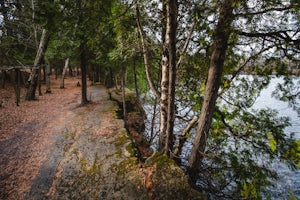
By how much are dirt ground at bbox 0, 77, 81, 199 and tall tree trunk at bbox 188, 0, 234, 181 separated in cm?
469

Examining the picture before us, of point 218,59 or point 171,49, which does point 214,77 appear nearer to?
point 218,59

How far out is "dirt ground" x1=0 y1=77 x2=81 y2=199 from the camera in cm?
474

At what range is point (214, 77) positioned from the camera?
4.41 metres

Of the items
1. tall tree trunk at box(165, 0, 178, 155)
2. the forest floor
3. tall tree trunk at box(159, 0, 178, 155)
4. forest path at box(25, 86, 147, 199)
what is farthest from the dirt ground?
tall tree trunk at box(165, 0, 178, 155)

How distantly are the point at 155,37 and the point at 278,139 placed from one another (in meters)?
4.77

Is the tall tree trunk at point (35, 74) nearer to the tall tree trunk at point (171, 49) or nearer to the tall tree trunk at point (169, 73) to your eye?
the tall tree trunk at point (169, 73)

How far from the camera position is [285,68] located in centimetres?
410

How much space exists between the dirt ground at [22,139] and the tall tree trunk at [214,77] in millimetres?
4692

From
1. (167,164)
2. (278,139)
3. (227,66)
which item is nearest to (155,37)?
(227,66)

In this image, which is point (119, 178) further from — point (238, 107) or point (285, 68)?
point (285, 68)

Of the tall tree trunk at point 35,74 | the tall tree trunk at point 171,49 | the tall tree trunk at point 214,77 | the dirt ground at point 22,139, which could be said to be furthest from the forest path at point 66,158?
the tall tree trunk at point 35,74

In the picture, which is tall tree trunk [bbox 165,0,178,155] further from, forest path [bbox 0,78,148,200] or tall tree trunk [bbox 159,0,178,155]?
forest path [bbox 0,78,148,200]

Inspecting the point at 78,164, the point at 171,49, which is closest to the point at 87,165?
the point at 78,164

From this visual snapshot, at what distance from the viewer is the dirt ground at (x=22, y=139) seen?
4.74m
